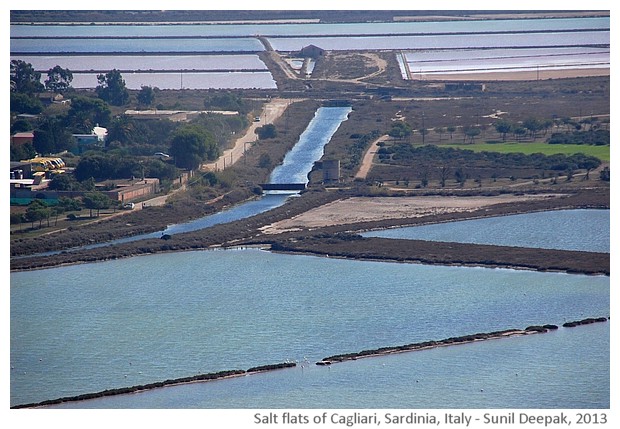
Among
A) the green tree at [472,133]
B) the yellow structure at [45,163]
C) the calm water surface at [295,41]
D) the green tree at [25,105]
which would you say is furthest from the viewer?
Result: the calm water surface at [295,41]

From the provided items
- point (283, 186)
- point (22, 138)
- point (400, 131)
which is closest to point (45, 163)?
point (22, 138)

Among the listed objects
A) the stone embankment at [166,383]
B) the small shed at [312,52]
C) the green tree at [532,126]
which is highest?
the small shed at [312,52]

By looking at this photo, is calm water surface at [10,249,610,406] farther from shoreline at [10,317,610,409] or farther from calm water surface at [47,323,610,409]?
calm water surface at [47,323,610,409]

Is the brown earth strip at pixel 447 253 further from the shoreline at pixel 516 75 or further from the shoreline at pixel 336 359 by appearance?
the shoreline at pixel 516 75

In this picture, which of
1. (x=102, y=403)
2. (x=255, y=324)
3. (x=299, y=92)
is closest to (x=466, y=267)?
(x=255, y=324)

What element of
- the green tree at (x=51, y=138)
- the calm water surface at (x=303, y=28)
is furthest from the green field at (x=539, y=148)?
the calm water surface at (x=303, y=28)

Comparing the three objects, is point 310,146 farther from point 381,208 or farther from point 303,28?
point 303,28

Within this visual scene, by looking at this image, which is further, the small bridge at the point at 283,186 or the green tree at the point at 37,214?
the small bridge at the point at 283,186
